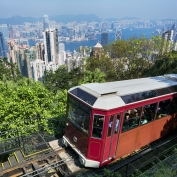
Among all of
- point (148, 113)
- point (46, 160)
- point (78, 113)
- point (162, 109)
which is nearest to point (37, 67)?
point (46, 160)

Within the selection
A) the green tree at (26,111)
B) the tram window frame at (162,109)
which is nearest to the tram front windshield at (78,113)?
the green tree at (26,111)

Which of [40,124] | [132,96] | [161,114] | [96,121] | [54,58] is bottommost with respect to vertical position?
[54,58]

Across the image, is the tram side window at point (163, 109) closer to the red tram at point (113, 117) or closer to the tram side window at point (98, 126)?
the red tram at point (113, 117)

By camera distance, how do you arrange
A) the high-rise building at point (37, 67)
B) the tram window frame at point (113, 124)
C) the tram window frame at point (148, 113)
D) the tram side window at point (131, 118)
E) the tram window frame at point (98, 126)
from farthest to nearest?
the high-rise building at point (37, 67) → the tram window frame at point (148, 113) → the tram side window at point (131, 118) → the tram window frame at point (113, 124) → the tram window frame at point (98, 126)

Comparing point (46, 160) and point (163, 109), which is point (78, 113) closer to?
point (46, 160)

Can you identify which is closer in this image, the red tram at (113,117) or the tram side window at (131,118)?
the red tram at (113,117)

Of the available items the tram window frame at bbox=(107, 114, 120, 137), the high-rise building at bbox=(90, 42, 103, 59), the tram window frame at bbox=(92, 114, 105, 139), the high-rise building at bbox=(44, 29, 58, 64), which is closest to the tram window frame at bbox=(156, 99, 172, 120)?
the tram window frame at bbox=(107, 114, 120, 137)

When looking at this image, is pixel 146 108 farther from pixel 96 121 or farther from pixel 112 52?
pixel 112 52

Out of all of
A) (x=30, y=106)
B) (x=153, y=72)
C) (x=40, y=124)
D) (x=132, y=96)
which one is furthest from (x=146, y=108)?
(x=153, y=72)
